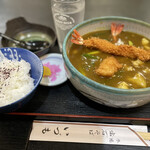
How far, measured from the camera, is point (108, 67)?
4.65 feet

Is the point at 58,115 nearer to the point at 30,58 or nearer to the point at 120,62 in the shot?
the point at 30,58

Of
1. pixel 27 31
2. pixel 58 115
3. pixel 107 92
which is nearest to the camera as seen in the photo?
pixel 107 92

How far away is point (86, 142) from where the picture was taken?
1.25 metres

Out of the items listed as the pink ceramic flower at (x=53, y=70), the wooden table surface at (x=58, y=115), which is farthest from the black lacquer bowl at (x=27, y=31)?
the wooden table surface at (x=58, y=115)

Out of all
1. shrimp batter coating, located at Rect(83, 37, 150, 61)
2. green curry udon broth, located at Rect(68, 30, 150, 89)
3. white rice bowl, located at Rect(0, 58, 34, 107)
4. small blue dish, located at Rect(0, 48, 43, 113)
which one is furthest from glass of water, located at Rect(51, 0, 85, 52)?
white rice bowl, located at Rect(0, 58, 34, 107)

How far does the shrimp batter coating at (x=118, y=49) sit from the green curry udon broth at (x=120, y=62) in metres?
0.04

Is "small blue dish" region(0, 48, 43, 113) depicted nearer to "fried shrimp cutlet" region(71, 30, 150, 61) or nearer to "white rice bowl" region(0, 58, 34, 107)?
"white rice bowl" region(0, 58, 34, 107)

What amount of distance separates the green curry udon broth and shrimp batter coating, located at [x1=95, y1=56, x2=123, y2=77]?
0.04 m

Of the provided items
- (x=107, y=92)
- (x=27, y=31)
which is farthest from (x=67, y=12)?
(x=107, y=92)

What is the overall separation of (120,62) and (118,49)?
15 cm

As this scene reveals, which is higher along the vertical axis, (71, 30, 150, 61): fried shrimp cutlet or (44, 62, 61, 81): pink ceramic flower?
(71, 30, 150, 61): fried shrimp cutlet

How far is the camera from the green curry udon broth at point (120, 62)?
4.54 feet

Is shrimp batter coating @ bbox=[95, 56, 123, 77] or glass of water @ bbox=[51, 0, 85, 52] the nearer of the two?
shrimp batter coating @ bbox=[95, 56, 123, 77]

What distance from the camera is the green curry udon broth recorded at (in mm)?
1384
